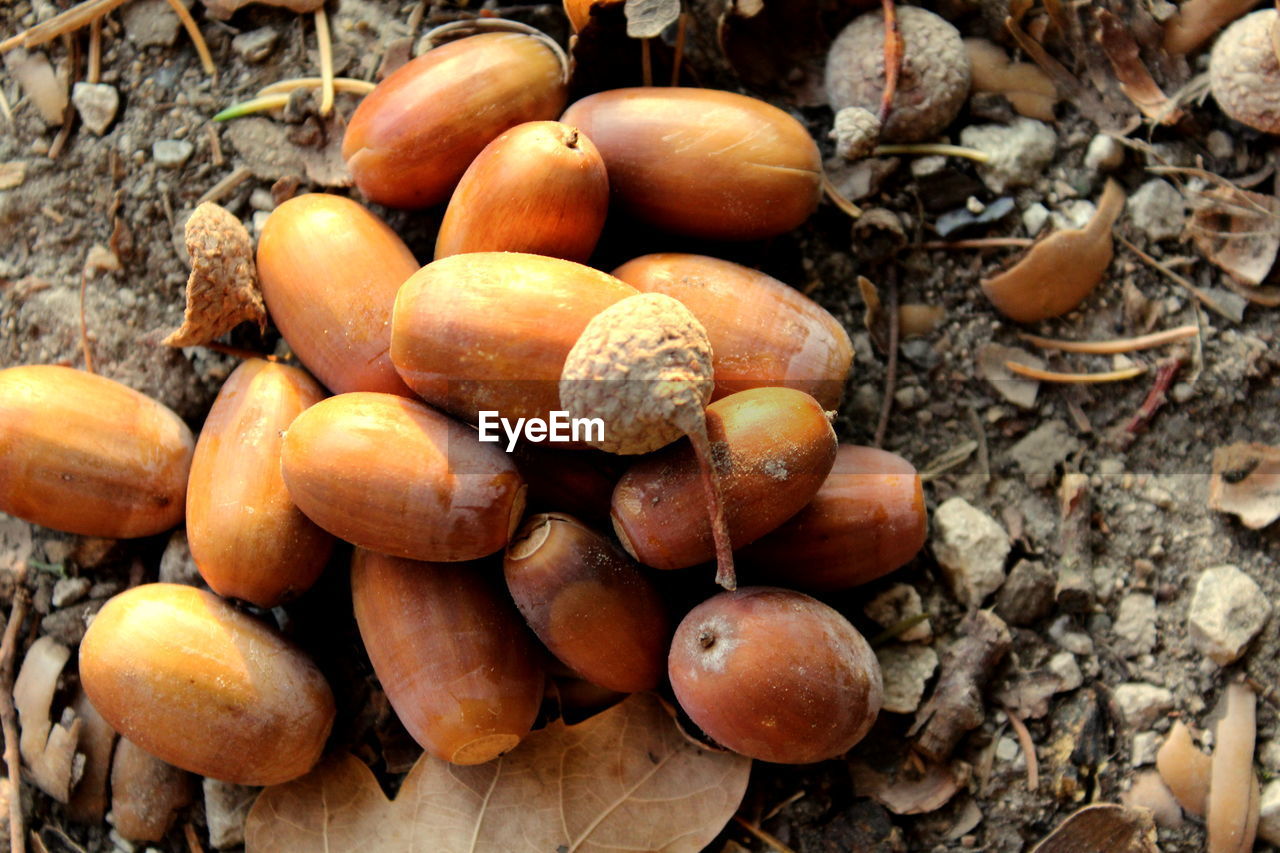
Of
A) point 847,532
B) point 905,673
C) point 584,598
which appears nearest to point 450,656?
point 584,598

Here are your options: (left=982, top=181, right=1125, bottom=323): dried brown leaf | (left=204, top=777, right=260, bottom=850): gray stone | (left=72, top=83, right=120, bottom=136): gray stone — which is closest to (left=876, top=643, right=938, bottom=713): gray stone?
(left=982, top=181, right=1125, bottom=323): dried brown leaf

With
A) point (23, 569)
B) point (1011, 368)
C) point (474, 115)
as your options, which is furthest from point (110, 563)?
point (1011, 368)

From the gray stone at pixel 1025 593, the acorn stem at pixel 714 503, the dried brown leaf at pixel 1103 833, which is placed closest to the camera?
the acorn stem at pixel 714 503

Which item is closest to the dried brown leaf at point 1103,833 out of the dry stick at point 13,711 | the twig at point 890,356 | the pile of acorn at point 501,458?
the pile of acorn at point 501,458

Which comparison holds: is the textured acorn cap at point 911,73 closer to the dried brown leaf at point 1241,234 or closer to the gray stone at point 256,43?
the dried brown leaf at point 1241,234

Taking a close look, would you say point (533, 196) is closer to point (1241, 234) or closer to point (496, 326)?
point (496, 326)

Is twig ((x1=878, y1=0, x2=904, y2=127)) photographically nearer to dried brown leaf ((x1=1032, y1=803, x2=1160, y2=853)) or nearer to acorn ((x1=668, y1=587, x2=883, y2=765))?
acorn ((x1=668, y1=587, x2=883, y2=765))
